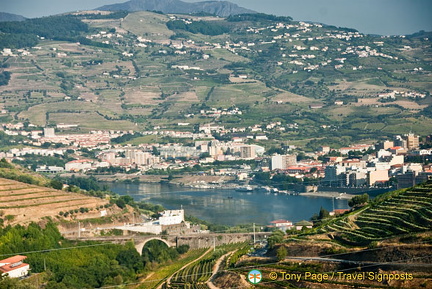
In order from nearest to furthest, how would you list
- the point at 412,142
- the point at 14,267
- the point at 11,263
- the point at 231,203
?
the point at 14,267, the point at 11,263, the point at 231,203, the point at 412,142

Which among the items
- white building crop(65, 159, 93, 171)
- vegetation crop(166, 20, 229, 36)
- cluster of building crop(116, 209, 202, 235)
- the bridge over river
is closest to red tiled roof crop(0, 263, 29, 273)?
the bridge over river

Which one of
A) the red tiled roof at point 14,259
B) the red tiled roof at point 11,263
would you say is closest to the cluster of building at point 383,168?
the red tiled roof at point 14,259

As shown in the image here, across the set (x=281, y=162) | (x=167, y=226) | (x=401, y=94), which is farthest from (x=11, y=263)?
(x=401, y=94)

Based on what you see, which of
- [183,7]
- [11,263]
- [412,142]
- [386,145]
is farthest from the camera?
[183,7]

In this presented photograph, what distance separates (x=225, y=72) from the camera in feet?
304

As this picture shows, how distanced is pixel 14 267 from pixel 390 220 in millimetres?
8286

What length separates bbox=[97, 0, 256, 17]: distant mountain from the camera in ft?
525

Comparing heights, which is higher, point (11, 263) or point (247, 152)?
point (247, 152)

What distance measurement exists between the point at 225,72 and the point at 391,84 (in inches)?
643

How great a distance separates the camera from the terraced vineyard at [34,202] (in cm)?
2711

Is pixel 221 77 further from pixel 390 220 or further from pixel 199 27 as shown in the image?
pixel 390 220

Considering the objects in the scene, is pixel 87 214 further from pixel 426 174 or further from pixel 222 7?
pixel 222 7

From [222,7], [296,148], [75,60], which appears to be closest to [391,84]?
[296,148]

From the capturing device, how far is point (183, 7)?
164 meters
